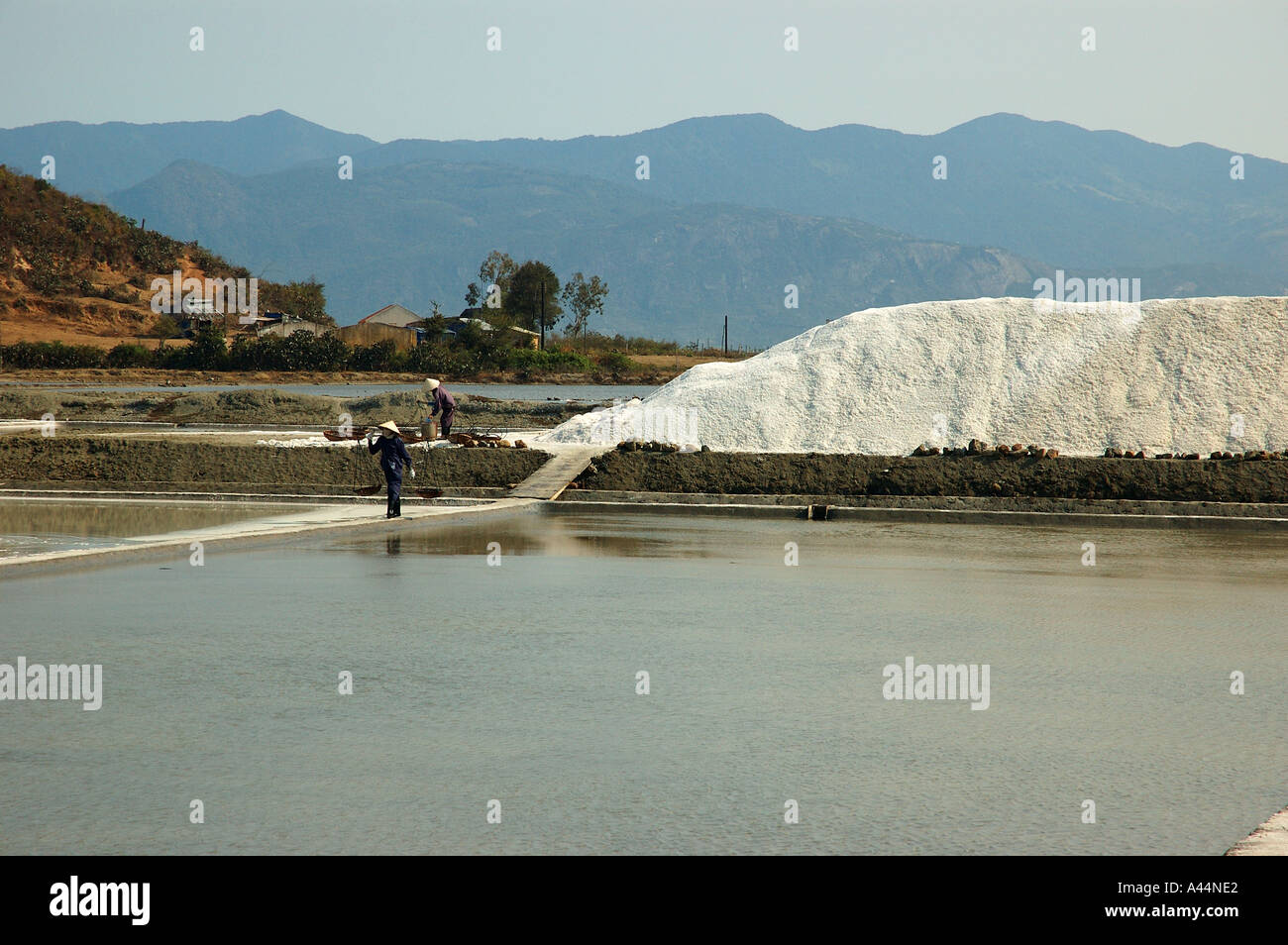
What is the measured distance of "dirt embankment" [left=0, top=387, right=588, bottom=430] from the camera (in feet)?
139

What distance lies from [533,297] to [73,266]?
53583 mm

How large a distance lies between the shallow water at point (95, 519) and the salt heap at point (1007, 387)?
10452 mm

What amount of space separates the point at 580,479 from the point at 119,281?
93875 mm

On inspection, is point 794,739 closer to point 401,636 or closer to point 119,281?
point 401,636

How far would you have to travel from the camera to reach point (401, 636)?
9430mm

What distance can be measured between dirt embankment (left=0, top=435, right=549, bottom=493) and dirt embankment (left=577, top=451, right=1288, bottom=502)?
1933 mm

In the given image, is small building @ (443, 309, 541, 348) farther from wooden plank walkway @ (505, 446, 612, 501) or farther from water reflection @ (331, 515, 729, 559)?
water reflection @ (331, 515, 729, 559)

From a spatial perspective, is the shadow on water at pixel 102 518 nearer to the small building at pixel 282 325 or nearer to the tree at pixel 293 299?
the small building at pixel 282 325

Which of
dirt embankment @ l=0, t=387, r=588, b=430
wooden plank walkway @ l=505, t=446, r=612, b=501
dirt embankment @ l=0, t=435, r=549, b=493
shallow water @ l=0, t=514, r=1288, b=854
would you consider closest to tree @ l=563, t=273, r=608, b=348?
dirt embankment @ l=0, t=387, r=588, b=430

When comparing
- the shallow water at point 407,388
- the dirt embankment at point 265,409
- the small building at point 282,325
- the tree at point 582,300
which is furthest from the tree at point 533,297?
the dirt embankment at point 265,409

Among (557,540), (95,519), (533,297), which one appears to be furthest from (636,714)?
(533,297)

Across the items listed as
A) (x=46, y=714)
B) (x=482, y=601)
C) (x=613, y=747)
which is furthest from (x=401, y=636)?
(x=613, y=747)

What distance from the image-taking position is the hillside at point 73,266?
93812mm

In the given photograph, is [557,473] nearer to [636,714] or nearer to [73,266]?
[636,714]
